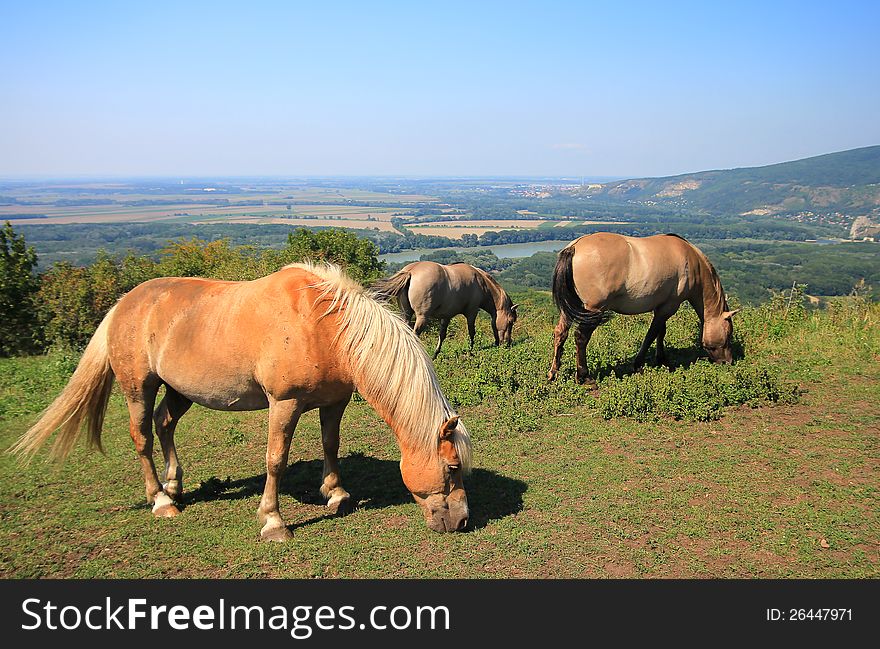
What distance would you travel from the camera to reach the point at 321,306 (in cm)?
474

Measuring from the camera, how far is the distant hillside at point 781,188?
10644 centimetres

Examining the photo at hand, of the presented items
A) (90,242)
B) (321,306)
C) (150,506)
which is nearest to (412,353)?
(321,306)

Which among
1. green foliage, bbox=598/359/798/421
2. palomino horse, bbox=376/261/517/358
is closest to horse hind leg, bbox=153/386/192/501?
green foliage, bbox=598/359/798/421

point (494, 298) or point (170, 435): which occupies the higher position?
point (494, 298)

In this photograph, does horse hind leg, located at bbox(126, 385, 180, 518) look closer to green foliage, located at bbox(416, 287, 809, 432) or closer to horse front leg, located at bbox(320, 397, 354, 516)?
horse front leg, located at bbox(320, 397, 354, 516)

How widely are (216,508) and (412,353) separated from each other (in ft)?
8.94

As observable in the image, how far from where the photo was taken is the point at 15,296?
14.3 meters

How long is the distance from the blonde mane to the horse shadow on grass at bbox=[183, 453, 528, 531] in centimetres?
96

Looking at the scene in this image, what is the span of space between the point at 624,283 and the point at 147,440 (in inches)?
266

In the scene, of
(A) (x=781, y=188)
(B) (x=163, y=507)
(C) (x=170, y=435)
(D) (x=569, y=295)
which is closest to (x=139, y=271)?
(C) (x=170, y=435)

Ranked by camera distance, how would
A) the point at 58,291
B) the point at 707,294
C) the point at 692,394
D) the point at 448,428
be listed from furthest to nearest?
the point at 58,291 → the point at 707,294 → the point at 692,394 → the point at 448,428

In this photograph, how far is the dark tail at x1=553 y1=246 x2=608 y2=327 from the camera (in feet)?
28.0

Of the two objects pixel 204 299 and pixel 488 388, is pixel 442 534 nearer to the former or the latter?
pixel 204 299

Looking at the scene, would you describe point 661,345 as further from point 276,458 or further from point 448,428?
point 276,458
